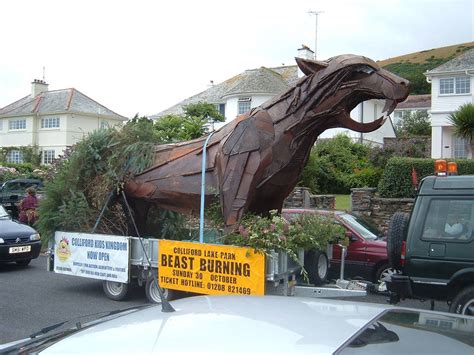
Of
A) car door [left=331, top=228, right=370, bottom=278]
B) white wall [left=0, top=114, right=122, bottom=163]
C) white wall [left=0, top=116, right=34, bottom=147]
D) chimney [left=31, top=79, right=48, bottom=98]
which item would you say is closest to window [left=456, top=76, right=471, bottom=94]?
car door [left=331, top=228, right=370, bottom=278]

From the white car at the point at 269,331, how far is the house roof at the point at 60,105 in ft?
150

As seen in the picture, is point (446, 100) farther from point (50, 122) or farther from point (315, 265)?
point (50, 122)

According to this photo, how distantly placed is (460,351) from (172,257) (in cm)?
612

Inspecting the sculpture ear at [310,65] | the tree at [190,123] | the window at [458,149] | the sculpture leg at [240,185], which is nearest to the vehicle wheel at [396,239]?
the sculpture leg at [240,185]

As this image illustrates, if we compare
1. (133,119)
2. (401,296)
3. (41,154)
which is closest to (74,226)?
(133,119)

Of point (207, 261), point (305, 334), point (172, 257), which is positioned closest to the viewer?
point (305, 334)

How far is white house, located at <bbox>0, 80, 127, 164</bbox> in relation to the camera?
4653cm

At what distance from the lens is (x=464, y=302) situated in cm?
657

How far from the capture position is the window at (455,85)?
3159 centimetres

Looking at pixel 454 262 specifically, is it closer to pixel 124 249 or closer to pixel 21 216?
pixel 124 249

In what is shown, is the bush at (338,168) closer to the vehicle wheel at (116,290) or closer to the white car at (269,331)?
the vehicle wheel at (116,290)

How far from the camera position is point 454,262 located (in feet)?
21.9

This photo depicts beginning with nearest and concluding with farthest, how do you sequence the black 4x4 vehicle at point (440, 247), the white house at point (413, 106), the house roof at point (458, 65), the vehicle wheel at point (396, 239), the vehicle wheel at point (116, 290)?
the black 4x4 vehicle at point (440, 247) → the vehicle wheel at point (396, 239) → the vehicle wheel at point (116, 290) → the house roof at point (458, 65) → the white house at point (413, 106)

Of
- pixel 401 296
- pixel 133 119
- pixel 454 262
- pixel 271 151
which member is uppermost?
pixel 133 119
